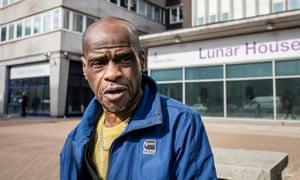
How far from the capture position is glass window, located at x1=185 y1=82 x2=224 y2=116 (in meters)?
13.7

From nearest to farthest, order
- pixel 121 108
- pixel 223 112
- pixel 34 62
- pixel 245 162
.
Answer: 1. pixel 121 108
2. pixel 245 162
3. pixel 223 112
4. pixel 34 62

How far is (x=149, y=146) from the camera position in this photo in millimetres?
1208

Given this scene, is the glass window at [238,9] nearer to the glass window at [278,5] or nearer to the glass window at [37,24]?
the glass window at [278,5]

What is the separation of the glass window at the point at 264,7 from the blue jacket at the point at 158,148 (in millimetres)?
15662

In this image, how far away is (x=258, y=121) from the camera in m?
12.4

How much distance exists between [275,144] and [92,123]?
697cm

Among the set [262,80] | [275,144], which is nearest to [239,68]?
[262,80]

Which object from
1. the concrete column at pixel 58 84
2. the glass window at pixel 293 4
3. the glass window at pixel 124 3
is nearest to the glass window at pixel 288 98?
the glass window at pixel 293 4

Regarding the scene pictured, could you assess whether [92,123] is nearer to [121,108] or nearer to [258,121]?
[121,108]

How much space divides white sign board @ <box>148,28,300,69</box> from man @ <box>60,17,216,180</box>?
12145mm

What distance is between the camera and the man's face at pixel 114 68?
128cm

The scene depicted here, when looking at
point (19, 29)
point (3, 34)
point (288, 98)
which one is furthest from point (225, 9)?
point (3, 34)

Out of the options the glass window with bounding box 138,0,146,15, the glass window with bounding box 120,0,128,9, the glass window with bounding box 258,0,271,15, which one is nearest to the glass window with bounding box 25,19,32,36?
the glass window with bounding box 120,0,128,9

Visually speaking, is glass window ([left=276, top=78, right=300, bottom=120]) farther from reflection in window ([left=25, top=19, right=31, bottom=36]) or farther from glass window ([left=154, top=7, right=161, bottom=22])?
reflection in window ([left=25, top=19, right=31, bottom=36])
